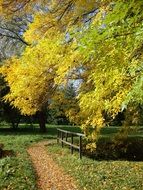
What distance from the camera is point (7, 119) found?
3547cm

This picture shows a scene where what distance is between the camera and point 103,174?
11.8 meters

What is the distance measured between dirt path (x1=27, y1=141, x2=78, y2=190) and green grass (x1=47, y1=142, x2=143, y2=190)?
0.80 ft

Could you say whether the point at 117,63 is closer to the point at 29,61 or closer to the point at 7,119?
the point at 29,61

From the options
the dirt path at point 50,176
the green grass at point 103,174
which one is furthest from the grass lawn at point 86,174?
the dirt path at point 50,176

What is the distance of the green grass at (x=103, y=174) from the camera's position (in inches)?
408

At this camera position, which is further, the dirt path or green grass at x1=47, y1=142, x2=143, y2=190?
the dirt path

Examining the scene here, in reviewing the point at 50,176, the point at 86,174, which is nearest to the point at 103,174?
the point at 86,174

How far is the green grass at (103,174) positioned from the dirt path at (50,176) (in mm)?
245

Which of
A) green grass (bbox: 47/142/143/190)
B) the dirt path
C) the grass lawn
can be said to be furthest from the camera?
the dirt path

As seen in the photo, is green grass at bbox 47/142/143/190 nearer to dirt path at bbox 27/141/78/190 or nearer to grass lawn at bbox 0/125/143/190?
grass lawn at bbox 0/125/143/190

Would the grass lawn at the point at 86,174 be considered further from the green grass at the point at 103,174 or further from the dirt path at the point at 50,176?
the dirt path at the point at 50,176

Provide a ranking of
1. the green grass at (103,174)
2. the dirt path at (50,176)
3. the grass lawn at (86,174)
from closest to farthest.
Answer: the green grass at (103,174), the grass lawn at (86,174), the dirt path at (50,176)

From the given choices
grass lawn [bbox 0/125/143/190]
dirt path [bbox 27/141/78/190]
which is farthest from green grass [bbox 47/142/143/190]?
dirt path [bbox 27/141/78/190]

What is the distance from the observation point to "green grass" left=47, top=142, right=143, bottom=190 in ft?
34.0
